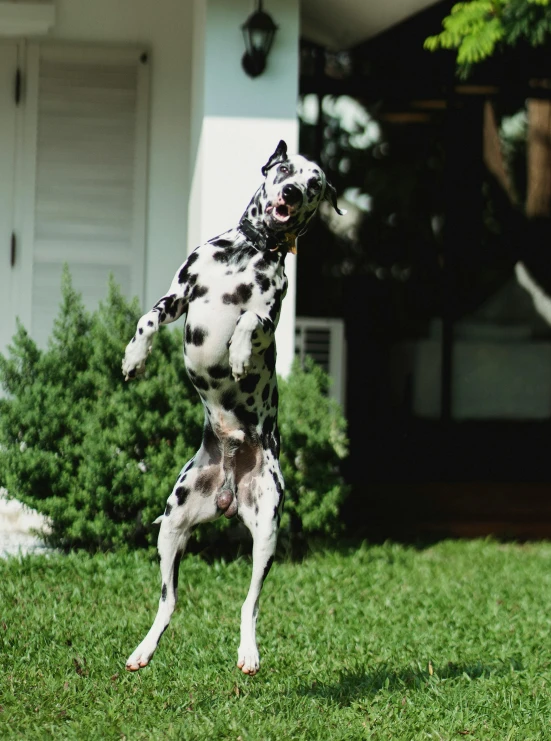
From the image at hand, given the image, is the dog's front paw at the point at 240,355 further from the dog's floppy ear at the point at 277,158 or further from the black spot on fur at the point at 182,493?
the dog's floppy ear at the point at 277,158

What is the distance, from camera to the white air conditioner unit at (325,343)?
8.73 metres

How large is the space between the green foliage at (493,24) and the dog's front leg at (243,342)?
347cm

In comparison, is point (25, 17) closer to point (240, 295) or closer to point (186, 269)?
point (186, 269)

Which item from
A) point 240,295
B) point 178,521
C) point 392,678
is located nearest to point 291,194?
point 240,295

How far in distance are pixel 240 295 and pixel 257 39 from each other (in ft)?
11.8

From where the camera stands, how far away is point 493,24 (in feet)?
19.5

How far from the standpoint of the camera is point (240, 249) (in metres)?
3.31

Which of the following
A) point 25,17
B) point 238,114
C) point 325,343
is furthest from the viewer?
point 325,343

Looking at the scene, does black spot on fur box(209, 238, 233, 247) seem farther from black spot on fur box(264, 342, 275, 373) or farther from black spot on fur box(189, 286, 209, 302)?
black spot on fur box(264, 342, 275, 373)

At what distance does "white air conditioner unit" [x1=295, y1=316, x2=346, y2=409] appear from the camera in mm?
8727

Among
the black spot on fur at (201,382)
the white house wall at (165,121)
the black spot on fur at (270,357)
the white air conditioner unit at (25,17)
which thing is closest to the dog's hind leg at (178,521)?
the black spot on fur at (201,382)

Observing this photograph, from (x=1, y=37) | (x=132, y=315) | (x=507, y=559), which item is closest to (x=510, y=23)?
(x=132, y=315)

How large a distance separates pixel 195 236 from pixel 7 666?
3436 millimetres

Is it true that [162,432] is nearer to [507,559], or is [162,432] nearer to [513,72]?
[507,559]
